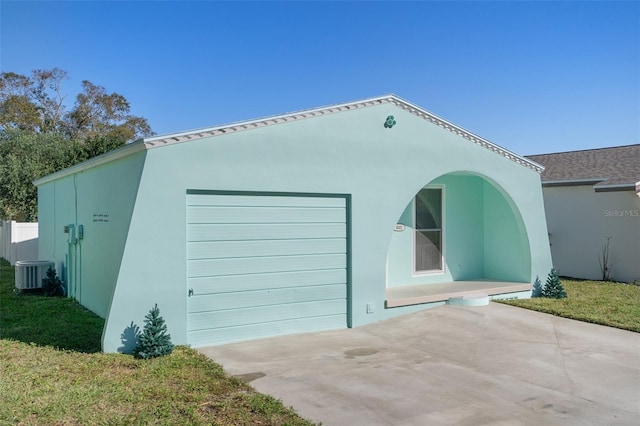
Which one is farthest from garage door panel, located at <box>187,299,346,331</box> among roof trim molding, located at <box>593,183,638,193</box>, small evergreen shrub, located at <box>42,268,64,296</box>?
roof trim molding, located at <box>593,183,638,193</box>

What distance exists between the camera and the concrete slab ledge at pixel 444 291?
9.04m

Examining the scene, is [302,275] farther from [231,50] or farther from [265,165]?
[231,50]

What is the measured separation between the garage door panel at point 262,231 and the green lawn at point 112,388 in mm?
1709

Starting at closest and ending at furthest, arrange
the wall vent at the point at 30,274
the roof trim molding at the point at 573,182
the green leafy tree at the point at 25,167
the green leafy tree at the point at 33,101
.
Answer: the wall vent at the point at 30,274, the roof trim molding at the point at 573,182, the green leafy tree at the point at 25,167, the green leafy tree at the point at 33,101

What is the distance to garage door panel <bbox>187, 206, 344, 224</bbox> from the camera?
6.93m

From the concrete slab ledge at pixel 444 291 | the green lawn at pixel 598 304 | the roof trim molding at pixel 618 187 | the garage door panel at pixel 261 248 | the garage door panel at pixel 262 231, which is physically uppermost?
the roof trim molding at pixel 618 187

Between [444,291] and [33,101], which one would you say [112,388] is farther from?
[33,101]

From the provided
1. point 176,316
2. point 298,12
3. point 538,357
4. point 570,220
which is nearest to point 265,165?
point 176,316

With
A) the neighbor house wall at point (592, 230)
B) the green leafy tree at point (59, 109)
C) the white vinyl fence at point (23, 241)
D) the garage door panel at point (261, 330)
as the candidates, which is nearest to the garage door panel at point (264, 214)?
the garage door panel at point (261, 330)

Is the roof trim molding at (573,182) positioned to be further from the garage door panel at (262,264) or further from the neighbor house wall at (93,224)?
the neighbor house wall at (93,224)

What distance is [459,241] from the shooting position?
1162 centimetres

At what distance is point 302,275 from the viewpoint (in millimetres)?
7840

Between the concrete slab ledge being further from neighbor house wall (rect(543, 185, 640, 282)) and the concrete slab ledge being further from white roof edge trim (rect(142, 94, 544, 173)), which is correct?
neighbor house wall (rect(543, 185, 640, 282))

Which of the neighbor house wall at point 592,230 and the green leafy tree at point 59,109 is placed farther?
the green leafy tree at point 59,109
